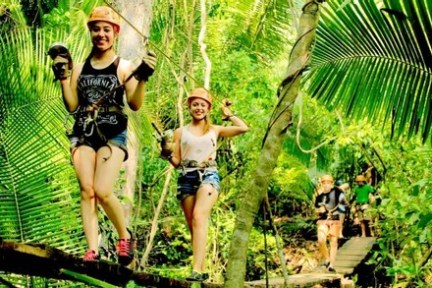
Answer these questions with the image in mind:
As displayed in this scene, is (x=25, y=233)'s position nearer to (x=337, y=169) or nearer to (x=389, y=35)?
(x=389, y=35)

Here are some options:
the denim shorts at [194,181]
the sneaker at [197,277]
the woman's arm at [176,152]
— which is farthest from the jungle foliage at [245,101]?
the sneaker at [197,277]

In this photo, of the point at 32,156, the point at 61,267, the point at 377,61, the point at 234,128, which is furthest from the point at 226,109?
the point at 61,267

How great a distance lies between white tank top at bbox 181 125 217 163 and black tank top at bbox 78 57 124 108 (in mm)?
834

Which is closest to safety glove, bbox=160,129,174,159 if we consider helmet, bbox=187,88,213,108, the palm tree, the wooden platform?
helmet, bbox=187,88,213,108

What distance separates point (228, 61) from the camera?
9.23 m

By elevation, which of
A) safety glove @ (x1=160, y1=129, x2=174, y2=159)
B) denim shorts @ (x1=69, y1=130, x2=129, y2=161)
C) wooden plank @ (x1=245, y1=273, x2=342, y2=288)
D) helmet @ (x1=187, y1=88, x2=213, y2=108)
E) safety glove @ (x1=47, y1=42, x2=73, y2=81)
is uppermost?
helmet @ (x1=187, y1=88, x2=213, y2=108)

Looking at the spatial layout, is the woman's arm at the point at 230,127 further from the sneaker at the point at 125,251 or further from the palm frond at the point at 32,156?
the sneaker at the point at 125,251

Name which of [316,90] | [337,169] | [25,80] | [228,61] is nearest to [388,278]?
[337,169]

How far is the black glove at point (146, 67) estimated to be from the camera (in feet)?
9.55

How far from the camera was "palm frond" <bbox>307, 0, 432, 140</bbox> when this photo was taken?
3.34 meters

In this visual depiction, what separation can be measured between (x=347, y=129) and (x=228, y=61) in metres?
1.80

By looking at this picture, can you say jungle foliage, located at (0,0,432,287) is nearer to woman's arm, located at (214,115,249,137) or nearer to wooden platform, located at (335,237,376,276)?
woman's arm, located at (214,115,249,137)

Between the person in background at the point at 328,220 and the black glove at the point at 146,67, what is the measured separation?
6.24 m

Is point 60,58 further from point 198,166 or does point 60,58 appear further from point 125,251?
point 198,166
